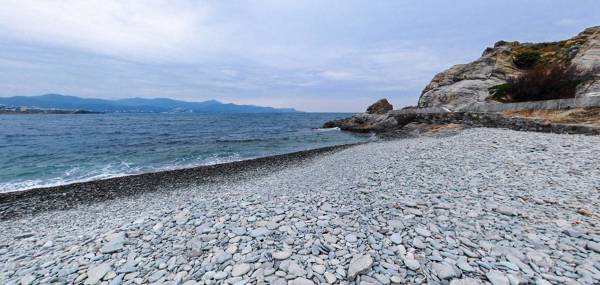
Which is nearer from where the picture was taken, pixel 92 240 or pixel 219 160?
pixel 92 240

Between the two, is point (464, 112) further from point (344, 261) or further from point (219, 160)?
point (344, 261)

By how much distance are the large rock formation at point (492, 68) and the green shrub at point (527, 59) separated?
0.41 feet

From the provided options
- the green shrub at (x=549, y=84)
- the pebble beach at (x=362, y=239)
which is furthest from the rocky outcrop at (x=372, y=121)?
the pebble beach at (x=362, y=239)

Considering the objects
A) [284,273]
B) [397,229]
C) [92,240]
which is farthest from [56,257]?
[397,229]

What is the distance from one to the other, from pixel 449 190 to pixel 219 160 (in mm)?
19472

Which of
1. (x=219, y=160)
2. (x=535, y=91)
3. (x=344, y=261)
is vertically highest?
(x=535, y=91)

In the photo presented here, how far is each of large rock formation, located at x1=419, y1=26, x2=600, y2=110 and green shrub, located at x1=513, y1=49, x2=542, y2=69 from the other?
125 millimetres

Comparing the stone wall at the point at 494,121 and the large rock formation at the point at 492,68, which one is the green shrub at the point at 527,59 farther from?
the stone wall at the point at 494,121

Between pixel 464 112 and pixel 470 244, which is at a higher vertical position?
pixel 464 112

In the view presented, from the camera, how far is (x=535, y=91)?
26641mm

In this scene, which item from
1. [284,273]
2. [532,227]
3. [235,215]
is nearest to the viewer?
[284,273]

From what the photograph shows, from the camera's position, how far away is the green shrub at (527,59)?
39.2 meters

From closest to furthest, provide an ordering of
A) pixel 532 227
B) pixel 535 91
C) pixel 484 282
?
pixel 484 282 < pixel 532 227 < pixel 535 91

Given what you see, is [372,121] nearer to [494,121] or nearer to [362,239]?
[494,121]
